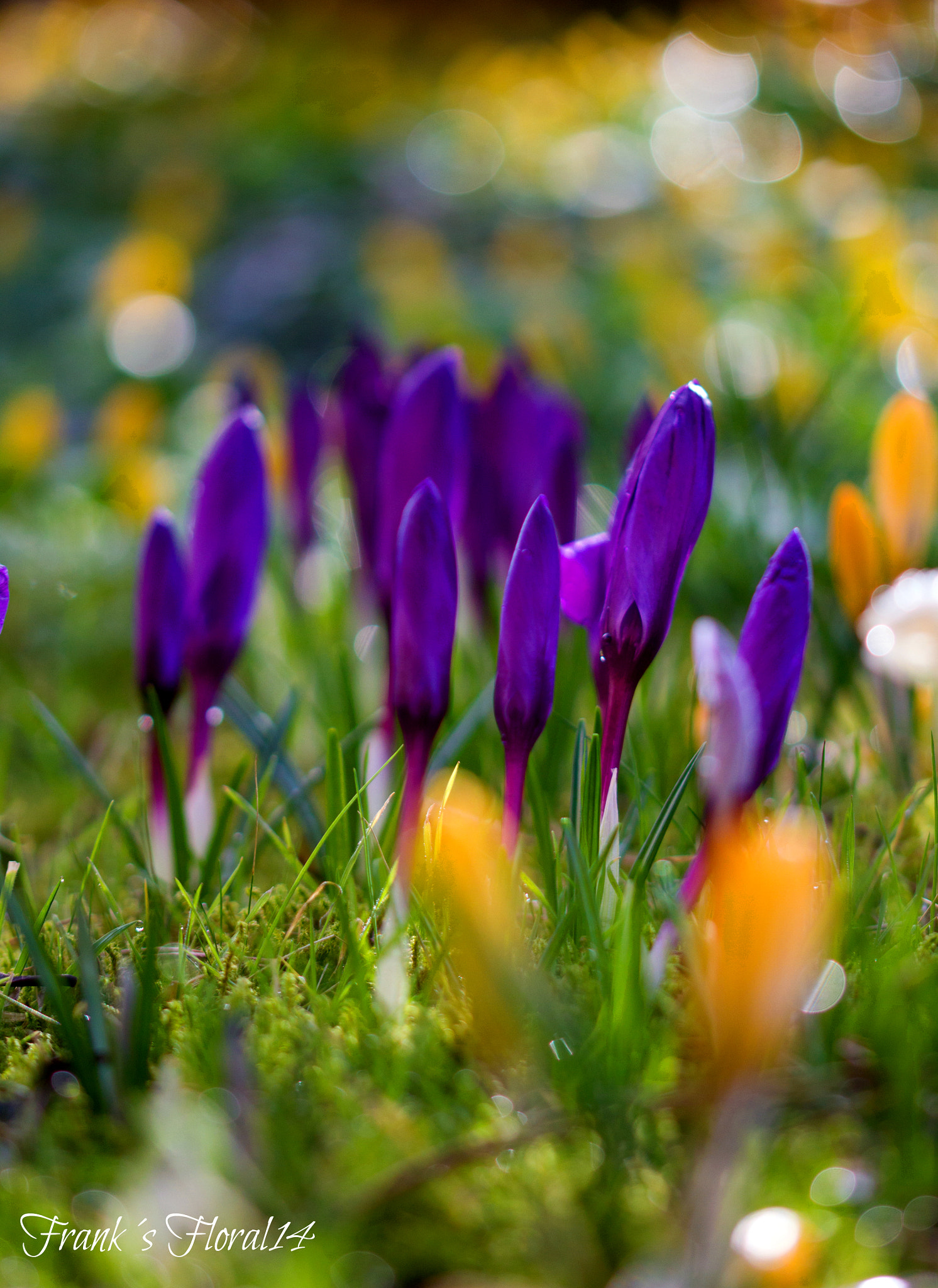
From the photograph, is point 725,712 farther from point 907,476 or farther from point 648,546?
point 907,476

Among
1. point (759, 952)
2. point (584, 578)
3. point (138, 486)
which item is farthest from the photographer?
point (138, 486)

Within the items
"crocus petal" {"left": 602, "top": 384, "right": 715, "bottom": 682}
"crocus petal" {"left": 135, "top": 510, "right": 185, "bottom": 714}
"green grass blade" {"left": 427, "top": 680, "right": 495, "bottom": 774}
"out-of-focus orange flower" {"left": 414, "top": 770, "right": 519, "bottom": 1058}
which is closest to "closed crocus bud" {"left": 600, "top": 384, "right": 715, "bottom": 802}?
"crocus petal" {"left": 602, "top": 384, "right": 715, "bottom": 682}

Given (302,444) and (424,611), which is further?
(302,444)

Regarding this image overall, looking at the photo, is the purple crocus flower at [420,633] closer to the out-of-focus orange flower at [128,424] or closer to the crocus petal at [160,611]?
the crocus petal at [160,611]

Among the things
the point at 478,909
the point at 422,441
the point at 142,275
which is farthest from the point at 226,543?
the point at 142,275

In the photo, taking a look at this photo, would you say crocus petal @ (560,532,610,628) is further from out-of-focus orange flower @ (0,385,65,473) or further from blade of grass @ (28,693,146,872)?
out-of-focus orange flower @ (0,385,65,473)

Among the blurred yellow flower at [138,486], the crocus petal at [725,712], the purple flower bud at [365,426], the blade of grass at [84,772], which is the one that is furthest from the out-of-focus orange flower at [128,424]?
the crocus petal at [725,712]
